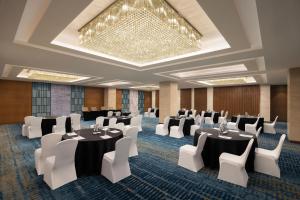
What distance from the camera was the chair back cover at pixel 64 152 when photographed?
2.72m

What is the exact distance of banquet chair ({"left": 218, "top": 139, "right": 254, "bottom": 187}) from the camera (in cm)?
302

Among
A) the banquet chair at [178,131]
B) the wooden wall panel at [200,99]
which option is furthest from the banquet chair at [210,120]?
the wooden wall panel at [200,99]

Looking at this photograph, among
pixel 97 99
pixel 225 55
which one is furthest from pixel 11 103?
pixel 225 55

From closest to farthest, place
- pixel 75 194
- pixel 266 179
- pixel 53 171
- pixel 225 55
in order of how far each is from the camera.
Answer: pixel 75 194
pixel 53 171
pixel 266 179
pixel 225 55

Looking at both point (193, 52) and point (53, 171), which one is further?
point (193, 52)

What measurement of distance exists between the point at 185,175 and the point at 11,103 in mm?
13545

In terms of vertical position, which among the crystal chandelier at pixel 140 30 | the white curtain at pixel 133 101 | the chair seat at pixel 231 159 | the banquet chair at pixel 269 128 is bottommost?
the banquet chair at pixel 269 128

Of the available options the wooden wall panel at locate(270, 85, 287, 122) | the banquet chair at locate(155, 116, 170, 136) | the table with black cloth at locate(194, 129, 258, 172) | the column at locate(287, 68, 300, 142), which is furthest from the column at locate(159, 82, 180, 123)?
the wooden wall panel at locate(270, 85, 287, 122)

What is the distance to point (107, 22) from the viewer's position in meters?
3.02

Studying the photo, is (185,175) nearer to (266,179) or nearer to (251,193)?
(251,193)

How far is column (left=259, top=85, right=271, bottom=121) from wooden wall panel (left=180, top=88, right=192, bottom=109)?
22.3 ft

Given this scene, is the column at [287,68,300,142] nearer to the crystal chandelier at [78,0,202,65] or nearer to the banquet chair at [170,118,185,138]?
the banquet chair at [170,118,185,138]

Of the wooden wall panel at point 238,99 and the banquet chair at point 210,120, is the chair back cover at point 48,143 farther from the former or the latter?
the wooden wall panel at point 238,99

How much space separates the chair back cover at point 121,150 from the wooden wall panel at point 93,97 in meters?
13.4
